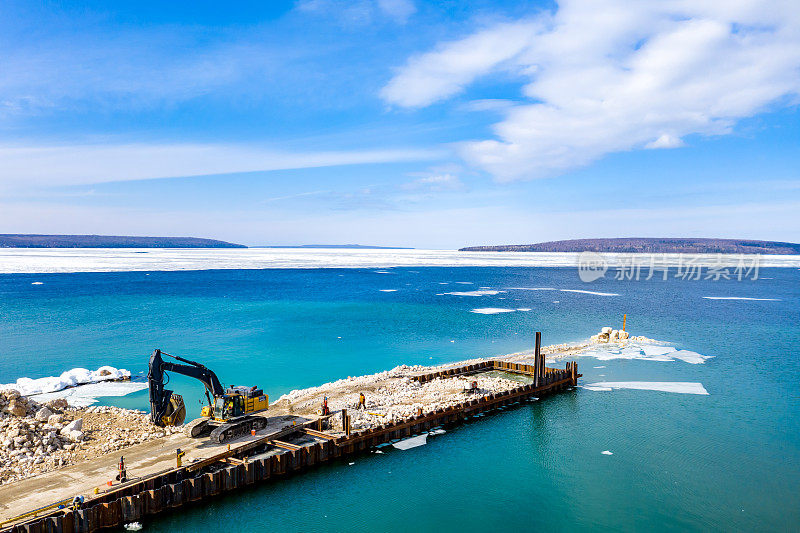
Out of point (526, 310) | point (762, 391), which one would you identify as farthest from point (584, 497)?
point (526, 310)

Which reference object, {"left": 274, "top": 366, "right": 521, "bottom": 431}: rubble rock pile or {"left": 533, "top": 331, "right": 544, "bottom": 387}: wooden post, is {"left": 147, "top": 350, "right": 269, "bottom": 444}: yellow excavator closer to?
{"left": 274, "top": 366, "right": 521, "bottom": 431}: rubble rock pile

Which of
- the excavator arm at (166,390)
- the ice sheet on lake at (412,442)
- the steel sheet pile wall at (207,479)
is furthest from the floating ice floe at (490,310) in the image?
the excavator arm at (166,390)

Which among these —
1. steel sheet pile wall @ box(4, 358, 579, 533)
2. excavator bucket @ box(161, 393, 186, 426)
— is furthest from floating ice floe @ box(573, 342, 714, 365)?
excavator bucket @ box(161, 393, 186, 426)

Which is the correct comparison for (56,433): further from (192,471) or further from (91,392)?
(91,392)

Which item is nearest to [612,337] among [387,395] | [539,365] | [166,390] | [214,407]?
[539,365]

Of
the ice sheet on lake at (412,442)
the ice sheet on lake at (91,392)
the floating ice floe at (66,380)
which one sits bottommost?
the ice sheet on lake at (412,442)

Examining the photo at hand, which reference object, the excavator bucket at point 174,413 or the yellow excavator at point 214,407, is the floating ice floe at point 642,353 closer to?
the yellow excavator at point 214,407
